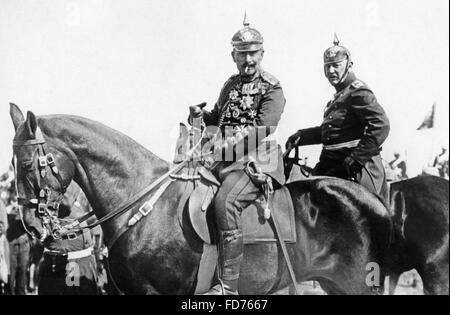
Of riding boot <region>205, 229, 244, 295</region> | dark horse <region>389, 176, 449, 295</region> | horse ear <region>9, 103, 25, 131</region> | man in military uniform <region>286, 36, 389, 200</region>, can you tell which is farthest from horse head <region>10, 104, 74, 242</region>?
dark horse <region>389, 176, 449, 295</region>

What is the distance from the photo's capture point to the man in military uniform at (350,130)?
5336 mm

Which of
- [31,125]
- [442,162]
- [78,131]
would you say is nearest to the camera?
[31,125]

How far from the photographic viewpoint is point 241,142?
16.7 feet

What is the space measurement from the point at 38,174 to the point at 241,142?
1.77 metres

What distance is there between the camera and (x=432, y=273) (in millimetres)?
5340

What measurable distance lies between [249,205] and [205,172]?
488mm

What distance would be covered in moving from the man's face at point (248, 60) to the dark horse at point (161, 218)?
116cm

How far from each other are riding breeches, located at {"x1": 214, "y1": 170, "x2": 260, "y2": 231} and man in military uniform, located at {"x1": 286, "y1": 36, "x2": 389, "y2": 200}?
1057 millimetres

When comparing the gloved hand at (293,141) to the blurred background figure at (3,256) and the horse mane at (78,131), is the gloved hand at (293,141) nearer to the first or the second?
the horse mane at (78,131)

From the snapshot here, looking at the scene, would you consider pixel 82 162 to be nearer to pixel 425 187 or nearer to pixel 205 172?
pixel 205 172

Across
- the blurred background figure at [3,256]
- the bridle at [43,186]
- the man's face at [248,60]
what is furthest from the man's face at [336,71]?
the blurred background figure at [3,256]

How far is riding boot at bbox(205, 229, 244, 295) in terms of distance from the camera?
15.5 ft

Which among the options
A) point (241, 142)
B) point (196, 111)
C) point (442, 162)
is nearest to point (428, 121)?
point (442, 162)

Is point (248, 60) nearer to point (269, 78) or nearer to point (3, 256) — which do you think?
point (269, 78)
